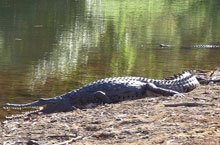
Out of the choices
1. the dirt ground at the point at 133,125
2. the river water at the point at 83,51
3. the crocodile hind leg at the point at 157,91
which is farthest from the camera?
the river water at the point at 83,51

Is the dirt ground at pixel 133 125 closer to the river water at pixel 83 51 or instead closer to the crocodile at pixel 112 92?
the crocodile at pixel 112 92

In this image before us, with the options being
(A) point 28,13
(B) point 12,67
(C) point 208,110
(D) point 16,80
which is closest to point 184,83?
(C) point 208,110

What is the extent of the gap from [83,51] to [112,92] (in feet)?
23.2

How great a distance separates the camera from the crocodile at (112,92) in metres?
6.79

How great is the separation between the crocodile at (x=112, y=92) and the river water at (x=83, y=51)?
4.13ft

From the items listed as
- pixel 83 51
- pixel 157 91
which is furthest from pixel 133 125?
pixel 83 51

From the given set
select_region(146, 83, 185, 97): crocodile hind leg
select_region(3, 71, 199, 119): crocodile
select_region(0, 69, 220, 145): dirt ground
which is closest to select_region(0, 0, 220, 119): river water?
select_region(3, 71, 199, 119): crocodile

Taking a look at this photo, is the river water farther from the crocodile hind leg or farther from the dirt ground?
the dirt ground

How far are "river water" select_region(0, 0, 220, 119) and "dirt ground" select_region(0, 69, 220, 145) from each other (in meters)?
2.50

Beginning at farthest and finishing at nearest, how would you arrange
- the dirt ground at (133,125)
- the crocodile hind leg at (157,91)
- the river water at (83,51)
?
1. the river water at (83,51)
2. the crocodile hind leg at (157,91)
3. the dirt ground at (133,125)

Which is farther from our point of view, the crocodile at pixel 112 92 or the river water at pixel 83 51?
the river water at pixel 83 51

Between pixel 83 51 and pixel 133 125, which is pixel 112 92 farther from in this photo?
pixel 83 51

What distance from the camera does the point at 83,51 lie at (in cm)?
1388

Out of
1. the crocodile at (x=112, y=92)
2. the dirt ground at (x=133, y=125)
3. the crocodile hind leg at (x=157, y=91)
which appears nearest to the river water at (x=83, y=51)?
the crocodile at (x=112, y=92)
